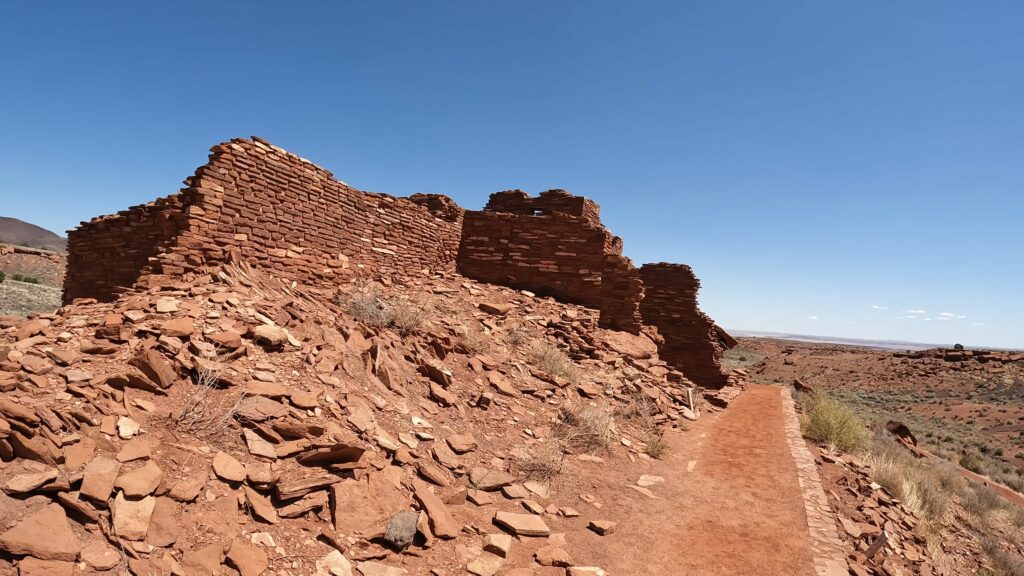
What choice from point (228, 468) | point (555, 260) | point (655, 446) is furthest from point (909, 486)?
point (228, 468)

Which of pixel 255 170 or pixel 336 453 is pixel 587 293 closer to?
pixel 255 170

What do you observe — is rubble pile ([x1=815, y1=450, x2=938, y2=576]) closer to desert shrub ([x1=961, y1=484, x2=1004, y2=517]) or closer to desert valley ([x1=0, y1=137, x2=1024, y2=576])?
desert valley ([x1=0, y1=137, x2=1024, y2=576])

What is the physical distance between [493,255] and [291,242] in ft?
17.7

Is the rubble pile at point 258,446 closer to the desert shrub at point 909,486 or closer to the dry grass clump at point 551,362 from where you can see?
the dry grass clump at point 551,362

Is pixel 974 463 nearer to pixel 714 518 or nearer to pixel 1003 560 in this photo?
pixel 1003 560

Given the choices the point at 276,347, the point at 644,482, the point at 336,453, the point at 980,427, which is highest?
the point at 276,347

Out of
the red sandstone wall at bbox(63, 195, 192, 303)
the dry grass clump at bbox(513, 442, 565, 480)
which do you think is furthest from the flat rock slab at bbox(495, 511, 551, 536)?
the red sandstone wall at bbox(63, 195, 192, 303)

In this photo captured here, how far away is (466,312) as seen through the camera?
390 inches

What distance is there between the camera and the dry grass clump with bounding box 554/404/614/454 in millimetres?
6980

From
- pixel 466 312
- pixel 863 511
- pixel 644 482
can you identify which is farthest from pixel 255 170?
pixel 863 511

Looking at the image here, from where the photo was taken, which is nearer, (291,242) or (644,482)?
(644,482)

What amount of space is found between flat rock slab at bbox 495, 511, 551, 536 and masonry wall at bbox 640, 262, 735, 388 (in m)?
13.2

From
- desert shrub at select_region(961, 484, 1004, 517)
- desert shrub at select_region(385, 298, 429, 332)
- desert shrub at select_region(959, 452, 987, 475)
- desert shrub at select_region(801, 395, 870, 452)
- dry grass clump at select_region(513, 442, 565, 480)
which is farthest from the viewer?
desert shrub at select_region(959, 452, 987, 475)

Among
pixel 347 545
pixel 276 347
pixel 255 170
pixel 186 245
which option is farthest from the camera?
pixel 255 170
